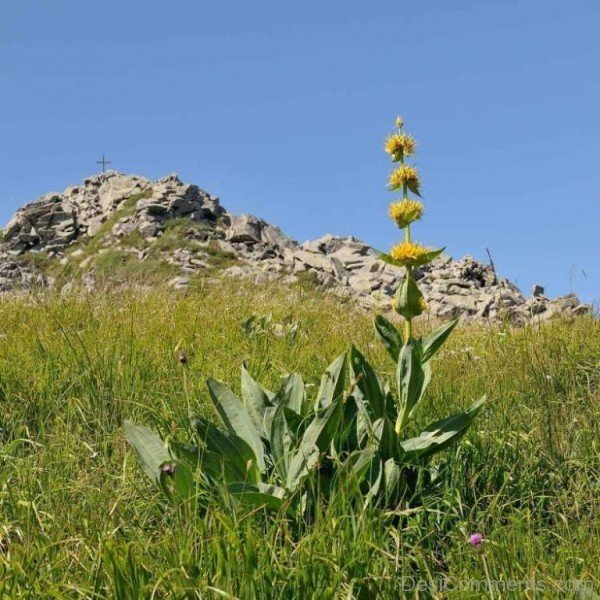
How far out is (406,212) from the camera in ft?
13.3

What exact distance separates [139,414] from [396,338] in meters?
1.92

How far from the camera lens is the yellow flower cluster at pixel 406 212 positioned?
13.3 ft

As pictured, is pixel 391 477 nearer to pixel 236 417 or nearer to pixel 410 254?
pixel 236 417

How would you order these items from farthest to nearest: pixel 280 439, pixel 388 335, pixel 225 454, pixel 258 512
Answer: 1. pixel 388 335
2. pixel 280 439
3. pixel 225 454
4. pixel 258 512

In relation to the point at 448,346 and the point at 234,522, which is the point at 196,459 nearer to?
the point at 234,522

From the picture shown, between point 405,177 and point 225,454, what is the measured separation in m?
1.71

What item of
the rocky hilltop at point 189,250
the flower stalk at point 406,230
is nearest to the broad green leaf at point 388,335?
the flower stalk at point 406,230

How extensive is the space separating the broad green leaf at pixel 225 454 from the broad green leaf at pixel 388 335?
0.87 meters

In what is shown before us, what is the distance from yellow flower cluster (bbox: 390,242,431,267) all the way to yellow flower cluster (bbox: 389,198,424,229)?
0.52ft

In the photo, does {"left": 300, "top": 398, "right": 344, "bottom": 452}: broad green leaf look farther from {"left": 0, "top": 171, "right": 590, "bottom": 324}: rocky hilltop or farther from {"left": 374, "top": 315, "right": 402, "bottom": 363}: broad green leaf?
{"left": 0, "top": 171, "right": 590, "bottom": 324}: rocky hilltop

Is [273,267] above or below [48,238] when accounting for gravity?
below

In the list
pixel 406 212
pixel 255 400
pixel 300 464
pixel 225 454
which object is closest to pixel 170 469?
pixel 225 454

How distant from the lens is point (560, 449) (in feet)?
15.0

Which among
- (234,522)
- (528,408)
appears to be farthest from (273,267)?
(234,522)
